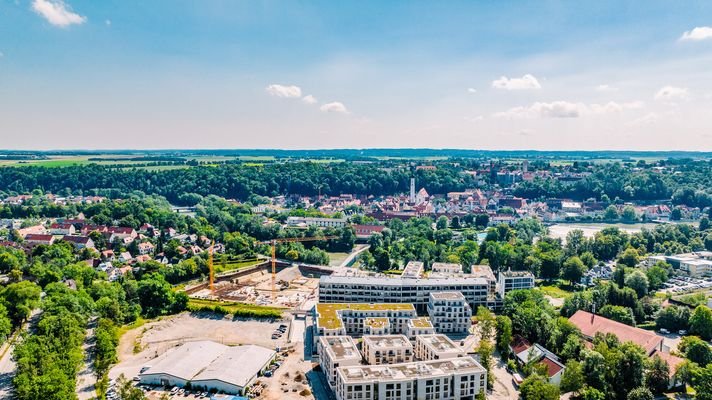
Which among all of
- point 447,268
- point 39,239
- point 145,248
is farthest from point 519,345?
point 39,239

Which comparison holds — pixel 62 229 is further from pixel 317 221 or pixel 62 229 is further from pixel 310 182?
pixel 310 182

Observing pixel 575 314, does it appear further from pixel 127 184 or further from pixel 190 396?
pixel 127 184

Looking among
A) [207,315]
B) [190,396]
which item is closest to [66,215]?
[207,315]

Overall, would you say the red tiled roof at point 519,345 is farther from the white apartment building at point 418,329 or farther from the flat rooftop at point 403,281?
the flat rooftop at point 403,281

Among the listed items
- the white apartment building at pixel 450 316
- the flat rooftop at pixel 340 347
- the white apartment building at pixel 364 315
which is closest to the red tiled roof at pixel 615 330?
the white apartment building at pixel 450 316

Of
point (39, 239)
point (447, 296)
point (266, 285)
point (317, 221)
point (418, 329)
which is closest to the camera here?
point (418, 329)

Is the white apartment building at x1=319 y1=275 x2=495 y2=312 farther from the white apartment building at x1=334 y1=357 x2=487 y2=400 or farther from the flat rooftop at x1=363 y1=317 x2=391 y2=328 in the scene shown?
the white apartment building at x1=334 y1=357 x2=487 y2=400

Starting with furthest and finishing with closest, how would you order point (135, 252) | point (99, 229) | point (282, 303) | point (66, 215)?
1. point (66, 215)
2. point (99, 229)
3. point (135, 252)
4. point (282, 303)
